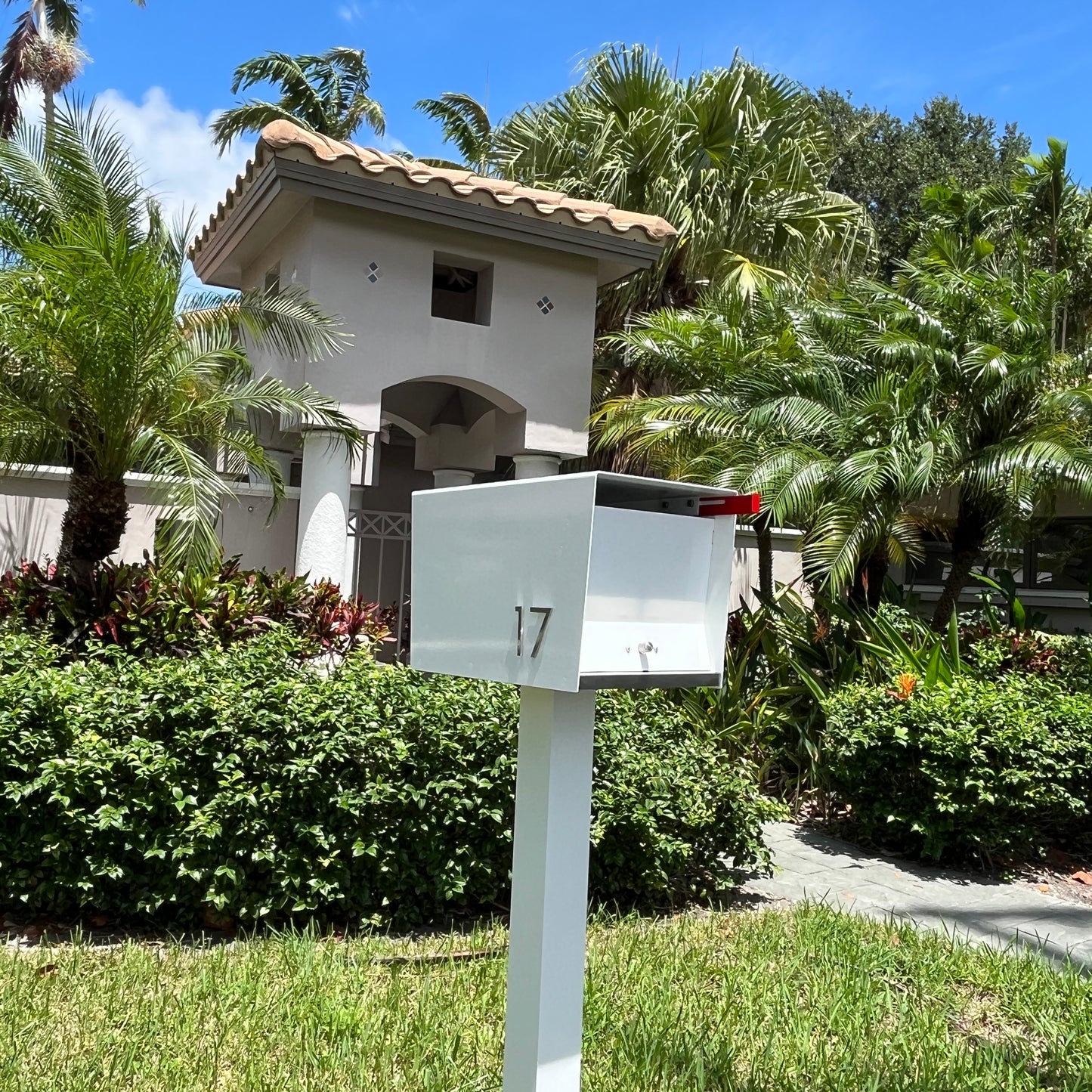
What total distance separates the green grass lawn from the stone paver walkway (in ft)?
2.31

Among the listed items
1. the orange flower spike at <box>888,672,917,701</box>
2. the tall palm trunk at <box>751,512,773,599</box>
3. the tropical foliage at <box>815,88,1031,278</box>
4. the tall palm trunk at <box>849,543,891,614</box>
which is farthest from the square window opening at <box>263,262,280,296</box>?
the tropical foliage at <box>815,88,1031,278</box>

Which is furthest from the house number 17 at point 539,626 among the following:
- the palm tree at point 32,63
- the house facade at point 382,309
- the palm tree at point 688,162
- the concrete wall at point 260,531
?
the palm tree at point 32,63

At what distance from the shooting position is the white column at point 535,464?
38.3 ft

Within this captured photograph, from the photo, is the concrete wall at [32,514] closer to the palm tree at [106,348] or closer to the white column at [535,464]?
the palm tree at [106,348]

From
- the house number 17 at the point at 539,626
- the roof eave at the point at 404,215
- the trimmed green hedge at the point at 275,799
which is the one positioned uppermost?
the roof eave at the point at 404,215

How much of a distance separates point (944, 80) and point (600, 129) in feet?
60.9

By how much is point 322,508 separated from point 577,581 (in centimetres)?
842

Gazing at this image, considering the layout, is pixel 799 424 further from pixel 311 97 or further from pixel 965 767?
pixel 311 97

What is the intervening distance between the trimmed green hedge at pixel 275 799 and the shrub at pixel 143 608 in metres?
1.86

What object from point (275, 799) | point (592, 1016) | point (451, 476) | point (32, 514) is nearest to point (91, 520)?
point (32, 514)

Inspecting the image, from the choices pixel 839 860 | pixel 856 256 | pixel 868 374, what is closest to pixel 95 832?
pixel 839 860

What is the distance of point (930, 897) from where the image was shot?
6137 millimetres

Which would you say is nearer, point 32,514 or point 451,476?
point 32,514

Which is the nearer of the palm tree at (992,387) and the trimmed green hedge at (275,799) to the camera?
the trimmed green hedge at (275,799)
